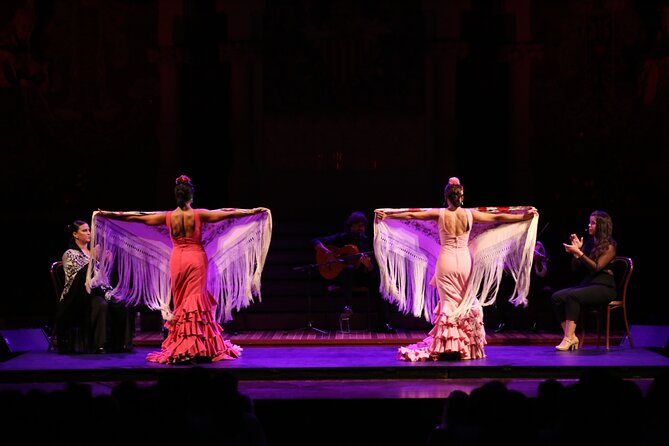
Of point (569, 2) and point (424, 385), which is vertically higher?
point (569, 2)

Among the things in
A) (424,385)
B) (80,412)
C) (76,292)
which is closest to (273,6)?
(76,292)

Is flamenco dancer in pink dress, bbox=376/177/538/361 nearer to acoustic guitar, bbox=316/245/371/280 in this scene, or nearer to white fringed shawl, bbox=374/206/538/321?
white fringed shawl, bbox=374/206/538/321

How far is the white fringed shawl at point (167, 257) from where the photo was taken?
807cm

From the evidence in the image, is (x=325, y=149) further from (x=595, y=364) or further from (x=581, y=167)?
(x=595, y=364)

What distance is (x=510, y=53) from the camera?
510 inches

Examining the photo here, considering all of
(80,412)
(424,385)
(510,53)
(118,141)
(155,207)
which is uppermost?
(510,53)

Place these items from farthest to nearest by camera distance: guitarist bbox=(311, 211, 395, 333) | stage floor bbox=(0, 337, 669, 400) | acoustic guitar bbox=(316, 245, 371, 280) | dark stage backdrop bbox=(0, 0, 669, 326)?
dark stage backdrop bbox=(0, 0, 669, 326)
acoustic guitar bbox=(316, 245, 371, 280)
guitarist bbox=(311, 211, 395, 333)
stage floor bbox=(0, 337, 669, 400)

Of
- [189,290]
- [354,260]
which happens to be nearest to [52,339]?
[189,290]

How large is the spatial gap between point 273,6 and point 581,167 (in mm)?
4728

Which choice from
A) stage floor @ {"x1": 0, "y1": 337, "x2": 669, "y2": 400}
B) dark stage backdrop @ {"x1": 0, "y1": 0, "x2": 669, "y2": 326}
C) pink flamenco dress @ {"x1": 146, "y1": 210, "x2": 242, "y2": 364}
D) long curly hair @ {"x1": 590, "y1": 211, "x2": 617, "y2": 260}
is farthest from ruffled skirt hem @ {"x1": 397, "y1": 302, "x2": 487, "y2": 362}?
dark stage backdrop @ {"x1": 0, "y1": 0, "x2": 669, "y2": 326}

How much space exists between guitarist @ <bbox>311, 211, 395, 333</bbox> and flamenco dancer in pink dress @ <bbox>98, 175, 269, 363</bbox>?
2.32 m

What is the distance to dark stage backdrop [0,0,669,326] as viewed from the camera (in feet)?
42.1

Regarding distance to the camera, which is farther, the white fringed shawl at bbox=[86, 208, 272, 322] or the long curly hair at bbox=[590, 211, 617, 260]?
the long curly hair at bbox=[590, 211, 617, 260]

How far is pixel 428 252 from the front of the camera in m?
8.17
